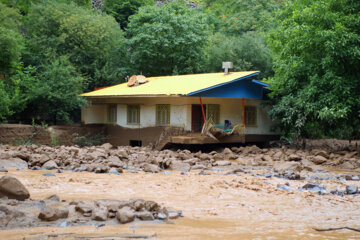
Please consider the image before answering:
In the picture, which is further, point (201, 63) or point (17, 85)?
point (201, 63)

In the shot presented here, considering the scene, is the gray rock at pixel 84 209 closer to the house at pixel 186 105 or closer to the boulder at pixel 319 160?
the boulder at pixel 319 160

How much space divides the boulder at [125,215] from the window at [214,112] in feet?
47.8

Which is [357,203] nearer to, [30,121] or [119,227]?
[119,227]

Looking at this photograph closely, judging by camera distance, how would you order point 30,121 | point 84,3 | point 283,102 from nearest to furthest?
point 283,102
point 30,121
point 84,3

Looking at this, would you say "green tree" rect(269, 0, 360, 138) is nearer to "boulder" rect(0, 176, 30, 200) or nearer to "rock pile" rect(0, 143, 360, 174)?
"rock pile" rect(0, 143, 360, 174)

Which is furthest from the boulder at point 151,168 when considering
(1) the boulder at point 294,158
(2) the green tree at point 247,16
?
(2) the green tree at point 247,16

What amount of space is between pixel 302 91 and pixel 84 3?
23469mm

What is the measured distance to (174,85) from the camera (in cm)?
2114

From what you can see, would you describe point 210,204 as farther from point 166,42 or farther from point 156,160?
point 166,42

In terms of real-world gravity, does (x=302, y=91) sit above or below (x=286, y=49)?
below

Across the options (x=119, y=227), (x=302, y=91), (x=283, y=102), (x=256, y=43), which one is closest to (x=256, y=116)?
(x=283, y=102)

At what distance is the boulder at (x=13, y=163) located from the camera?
1342cm

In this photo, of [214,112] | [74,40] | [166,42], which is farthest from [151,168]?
[74,40]

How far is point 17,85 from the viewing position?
22.2 m
